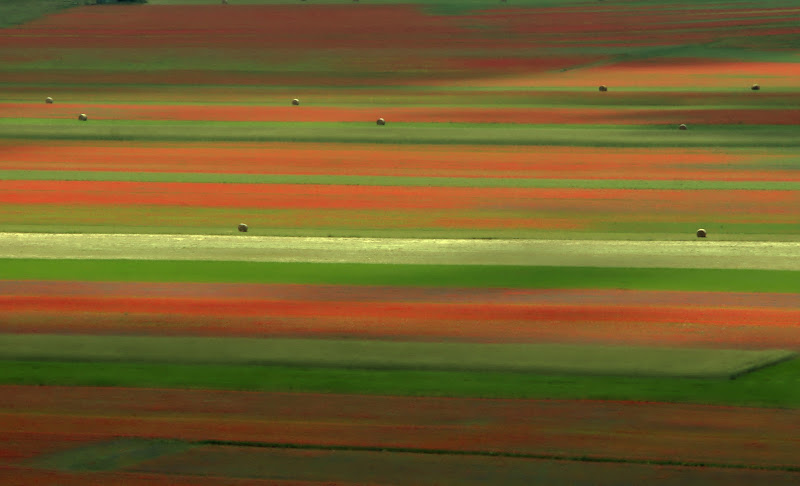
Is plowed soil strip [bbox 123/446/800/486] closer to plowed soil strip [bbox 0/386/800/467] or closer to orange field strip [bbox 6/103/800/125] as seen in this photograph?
plowed soil strip [bbox 0/386/800/467]

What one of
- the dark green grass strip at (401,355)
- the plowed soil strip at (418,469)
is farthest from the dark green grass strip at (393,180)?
the plowed soil strip at (418,469)

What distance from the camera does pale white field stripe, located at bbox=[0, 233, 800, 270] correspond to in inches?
549

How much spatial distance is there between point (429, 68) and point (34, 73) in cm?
860

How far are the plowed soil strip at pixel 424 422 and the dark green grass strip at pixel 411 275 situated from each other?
3213mm

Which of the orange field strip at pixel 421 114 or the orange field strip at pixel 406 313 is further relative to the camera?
the orange field strip at pixel 421 114

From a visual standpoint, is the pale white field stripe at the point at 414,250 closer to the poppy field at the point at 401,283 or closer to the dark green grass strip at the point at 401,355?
the poppy field at the point at 401,283

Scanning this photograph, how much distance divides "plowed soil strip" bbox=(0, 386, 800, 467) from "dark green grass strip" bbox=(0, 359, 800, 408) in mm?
169

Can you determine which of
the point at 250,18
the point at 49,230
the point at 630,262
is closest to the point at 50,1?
the point at 250,18

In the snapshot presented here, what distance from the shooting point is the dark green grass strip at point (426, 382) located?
9953 millimetres

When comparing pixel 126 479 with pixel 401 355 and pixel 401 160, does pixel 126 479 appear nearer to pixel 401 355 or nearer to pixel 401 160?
pixel 401 355

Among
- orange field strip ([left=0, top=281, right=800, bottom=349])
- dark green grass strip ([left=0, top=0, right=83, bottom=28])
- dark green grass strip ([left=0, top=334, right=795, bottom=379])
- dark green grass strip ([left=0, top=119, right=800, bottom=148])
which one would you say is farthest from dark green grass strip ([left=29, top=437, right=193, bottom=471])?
dark green grass strip ([left=0, top=0, right=83, bottom=28])

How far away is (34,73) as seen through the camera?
32031 mm

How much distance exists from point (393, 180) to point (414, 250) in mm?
4281

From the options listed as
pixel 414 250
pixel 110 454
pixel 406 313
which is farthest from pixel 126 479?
pixel 414 250
